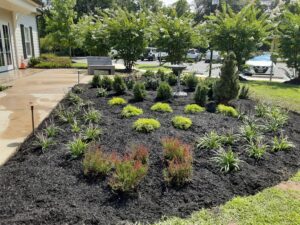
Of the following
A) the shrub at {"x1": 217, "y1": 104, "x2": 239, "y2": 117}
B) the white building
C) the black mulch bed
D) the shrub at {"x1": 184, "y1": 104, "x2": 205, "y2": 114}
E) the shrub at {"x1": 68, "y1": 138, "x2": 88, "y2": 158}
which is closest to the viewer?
the black mulch bed

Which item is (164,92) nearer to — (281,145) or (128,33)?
(281,145)

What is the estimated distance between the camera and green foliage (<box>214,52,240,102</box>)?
24.0 ft

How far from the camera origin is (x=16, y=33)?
17.1 m

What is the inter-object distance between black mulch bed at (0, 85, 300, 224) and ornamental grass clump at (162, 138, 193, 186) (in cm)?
11

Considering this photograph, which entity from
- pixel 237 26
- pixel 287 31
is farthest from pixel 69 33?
pixel 287 31

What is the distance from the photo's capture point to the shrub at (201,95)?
24.2ft

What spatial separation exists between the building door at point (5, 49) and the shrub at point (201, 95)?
11501 mm

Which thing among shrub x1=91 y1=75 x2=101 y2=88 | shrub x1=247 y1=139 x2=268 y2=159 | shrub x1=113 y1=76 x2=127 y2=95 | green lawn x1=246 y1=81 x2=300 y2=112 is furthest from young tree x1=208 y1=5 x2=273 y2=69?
shrub x1=247 y1=139 x2=268 y2=159

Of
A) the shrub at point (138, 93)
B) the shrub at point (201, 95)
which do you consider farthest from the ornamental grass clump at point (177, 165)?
the shrub at point (138, 93)

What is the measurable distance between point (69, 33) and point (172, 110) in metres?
17.9

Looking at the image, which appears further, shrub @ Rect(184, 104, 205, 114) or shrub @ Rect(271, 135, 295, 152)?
shrub @ Rect(184, 104, 205, 114)

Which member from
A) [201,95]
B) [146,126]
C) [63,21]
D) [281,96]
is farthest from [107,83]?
[63,21]

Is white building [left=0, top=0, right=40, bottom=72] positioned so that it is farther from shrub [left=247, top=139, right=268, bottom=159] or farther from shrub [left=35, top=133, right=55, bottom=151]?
shrub [left=247, top=139, right=268, bottom=159]

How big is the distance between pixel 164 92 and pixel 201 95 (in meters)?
1.10
